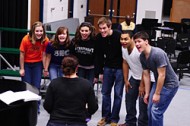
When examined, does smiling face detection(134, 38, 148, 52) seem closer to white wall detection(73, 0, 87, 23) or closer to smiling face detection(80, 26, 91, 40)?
smiling face detection(80, 26, 91, 40)

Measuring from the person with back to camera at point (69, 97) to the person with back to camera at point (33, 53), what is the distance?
2.07 metres

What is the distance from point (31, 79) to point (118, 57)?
1.56 meters

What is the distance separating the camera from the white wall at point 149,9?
1591 cm

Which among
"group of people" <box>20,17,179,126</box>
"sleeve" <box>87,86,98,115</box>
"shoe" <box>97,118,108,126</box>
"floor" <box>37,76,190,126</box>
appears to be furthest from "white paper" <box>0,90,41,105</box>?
"shoe" <box>97,118,108,126</box>

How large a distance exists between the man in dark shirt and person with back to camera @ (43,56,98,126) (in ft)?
5.52

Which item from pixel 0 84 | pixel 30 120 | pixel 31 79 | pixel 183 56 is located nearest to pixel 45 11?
pixel 183 56

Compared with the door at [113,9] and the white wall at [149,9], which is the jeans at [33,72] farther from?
the white wall at [149,9]

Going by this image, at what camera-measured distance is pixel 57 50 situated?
19.5 ft

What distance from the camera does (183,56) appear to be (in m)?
9.38

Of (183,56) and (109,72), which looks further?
(183,56)

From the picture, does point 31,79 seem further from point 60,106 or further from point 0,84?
point 60,106

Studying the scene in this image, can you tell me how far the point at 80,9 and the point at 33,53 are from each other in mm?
10105

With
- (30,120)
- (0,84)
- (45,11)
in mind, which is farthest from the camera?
(45,11)

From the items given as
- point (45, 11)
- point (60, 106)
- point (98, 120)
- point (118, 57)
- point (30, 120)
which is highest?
point (45, 11)
